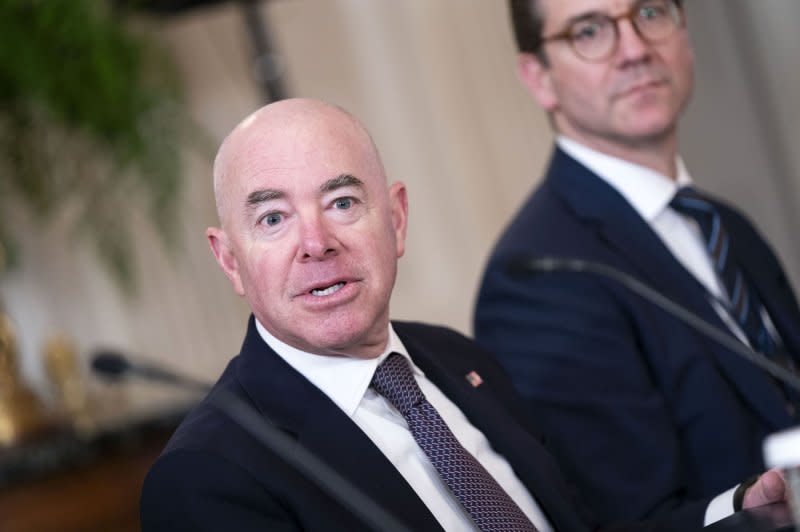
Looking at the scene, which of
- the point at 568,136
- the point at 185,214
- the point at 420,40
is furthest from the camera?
the point at 420,40

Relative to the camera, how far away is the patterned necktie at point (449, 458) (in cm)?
178

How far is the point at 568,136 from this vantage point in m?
2.76

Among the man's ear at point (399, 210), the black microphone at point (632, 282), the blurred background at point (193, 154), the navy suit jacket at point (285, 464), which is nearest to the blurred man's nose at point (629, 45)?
the black microphone at point (632, 282)

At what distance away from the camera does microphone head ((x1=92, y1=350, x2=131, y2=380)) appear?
204 centimetres

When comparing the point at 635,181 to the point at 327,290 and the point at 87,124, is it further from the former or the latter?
the point at 87,124

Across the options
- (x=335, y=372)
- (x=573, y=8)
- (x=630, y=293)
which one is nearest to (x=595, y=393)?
(x=630, y=293)

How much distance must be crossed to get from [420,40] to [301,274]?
3855 mm

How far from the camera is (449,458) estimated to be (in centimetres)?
181

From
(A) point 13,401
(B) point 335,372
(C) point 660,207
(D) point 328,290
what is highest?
(D) point 328,290

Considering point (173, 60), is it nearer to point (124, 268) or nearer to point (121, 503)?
point (124, 268)

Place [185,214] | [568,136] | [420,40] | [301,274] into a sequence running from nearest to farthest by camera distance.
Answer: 1. [301,274]
2. [568,136]
3. [185,214]
4. [420,40]

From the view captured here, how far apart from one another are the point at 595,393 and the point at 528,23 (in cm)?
89

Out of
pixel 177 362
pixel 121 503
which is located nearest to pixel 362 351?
pixel 121 503

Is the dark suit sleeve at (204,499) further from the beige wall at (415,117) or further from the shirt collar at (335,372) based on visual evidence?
the beige wall at (415,117)
